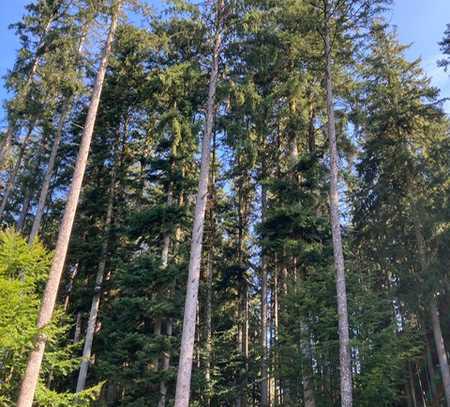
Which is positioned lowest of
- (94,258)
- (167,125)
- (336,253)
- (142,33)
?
(336,253)

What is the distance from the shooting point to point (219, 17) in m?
13.6

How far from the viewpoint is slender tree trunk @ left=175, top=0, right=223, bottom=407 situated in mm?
9289

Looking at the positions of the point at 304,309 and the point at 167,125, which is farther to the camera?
the point at 167,125

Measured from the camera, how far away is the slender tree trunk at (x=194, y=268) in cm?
929

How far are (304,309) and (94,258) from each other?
9371 millimetres

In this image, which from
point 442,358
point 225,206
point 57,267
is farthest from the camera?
point 225,206

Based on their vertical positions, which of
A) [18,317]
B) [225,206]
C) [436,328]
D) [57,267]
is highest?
[225,206]

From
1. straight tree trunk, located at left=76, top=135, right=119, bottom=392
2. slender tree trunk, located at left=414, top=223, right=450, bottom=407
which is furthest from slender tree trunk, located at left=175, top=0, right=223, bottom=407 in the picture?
slender tree trunk, located at left=414, top=223, right=450, bottom=407

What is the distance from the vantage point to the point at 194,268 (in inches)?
413

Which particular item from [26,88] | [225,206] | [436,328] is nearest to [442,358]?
[436,328]

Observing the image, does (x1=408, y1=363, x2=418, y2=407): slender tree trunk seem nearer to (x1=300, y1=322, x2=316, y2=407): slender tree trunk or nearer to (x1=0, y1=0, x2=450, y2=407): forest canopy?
(x1=0, y1=0, x2=450, y2=407): forest canopy

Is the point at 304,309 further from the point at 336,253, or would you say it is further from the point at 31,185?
the point at 31,185

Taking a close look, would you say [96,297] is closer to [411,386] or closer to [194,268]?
[194,268]

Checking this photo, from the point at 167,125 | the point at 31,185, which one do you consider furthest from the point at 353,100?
the point at 31,185
